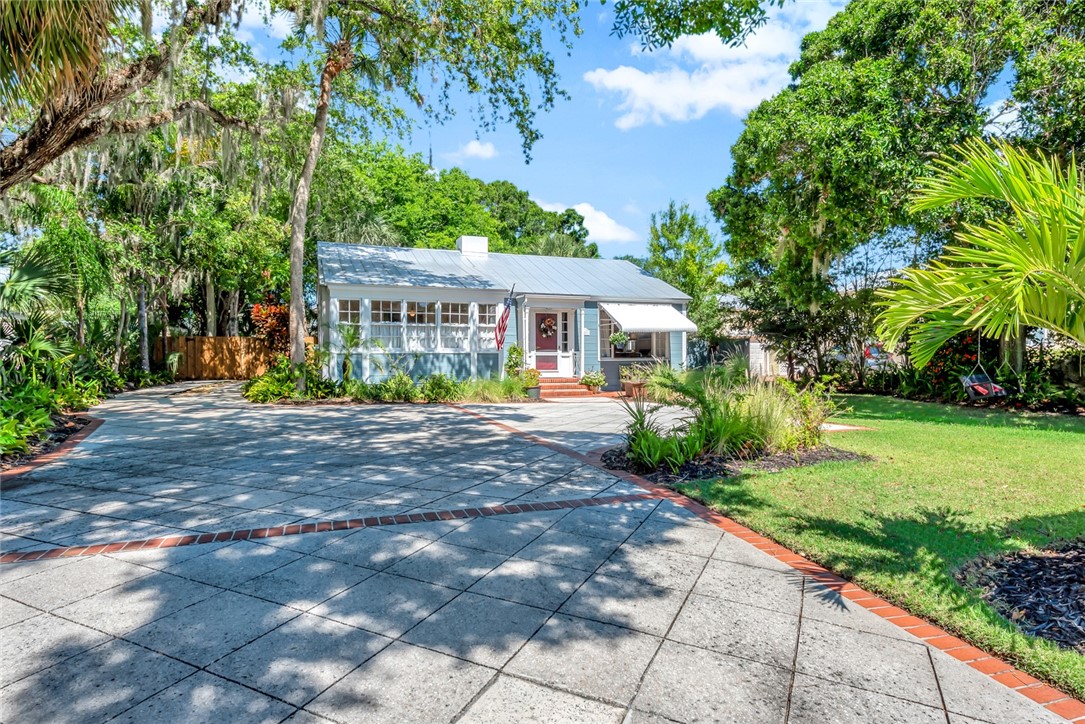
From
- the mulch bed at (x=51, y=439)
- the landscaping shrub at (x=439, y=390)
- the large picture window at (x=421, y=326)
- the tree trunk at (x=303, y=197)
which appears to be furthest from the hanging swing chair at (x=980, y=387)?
the mulch bed at (x=51, y=439)

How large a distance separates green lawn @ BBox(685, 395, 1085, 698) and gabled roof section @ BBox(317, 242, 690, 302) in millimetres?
11093

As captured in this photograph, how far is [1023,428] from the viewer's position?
30.9 ft

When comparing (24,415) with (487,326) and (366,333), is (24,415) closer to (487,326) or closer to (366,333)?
(366,333)

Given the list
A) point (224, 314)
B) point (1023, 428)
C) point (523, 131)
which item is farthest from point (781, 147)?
point (224, 314)

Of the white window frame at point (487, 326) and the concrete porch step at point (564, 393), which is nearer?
the concrete porch step at point (564, 393)

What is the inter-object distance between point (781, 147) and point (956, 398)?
725 cm

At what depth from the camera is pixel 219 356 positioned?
22.5 m

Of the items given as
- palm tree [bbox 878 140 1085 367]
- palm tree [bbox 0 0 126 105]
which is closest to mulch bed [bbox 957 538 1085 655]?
palm tree [bbox 878 140 1085 367]

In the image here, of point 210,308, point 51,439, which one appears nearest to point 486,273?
point 51,439

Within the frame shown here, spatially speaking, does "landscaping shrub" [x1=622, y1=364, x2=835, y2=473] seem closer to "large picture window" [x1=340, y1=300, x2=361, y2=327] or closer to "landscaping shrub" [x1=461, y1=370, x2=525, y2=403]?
"landscaping shrub" [x1=461, y1=370, x2=525, y2=403]

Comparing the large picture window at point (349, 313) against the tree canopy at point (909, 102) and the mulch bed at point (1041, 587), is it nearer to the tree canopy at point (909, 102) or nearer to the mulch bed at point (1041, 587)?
the tree canopy at point (909, 102)

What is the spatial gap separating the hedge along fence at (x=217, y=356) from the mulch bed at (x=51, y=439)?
1292 centimetres

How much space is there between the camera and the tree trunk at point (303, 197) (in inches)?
514

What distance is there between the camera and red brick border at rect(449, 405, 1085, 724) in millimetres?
2389
